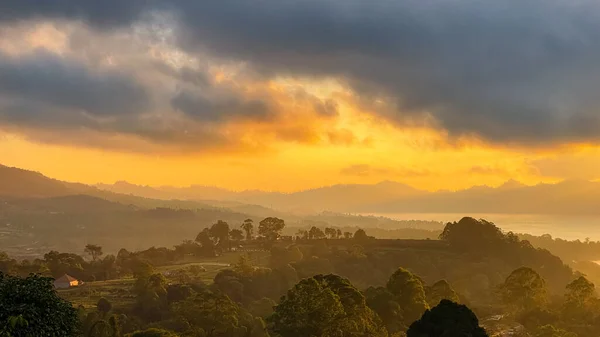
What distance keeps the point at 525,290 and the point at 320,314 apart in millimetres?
50797

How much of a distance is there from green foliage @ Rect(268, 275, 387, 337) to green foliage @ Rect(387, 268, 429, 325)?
15.2m

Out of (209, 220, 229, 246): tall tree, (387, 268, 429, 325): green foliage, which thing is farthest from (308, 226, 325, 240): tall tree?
(387, 268, 429, 325): green foliage

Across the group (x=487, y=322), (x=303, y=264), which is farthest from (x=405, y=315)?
(x=303, y=264)

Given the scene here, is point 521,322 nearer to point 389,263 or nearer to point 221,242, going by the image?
point 389,263

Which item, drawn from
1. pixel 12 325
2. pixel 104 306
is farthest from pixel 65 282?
pixel 12 325

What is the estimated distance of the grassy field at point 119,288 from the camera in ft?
297

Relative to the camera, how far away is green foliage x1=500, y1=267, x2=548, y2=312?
80.6 meters

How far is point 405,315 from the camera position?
63875mm

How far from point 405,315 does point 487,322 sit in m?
21.6

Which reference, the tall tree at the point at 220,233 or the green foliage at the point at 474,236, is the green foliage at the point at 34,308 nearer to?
the tall tree at the point at 220,233

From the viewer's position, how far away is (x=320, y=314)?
155ft

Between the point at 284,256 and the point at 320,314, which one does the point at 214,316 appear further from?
the point at 284,256

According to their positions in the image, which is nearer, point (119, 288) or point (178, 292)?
point (178, 292)

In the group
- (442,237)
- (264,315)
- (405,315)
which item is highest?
(442,237)
